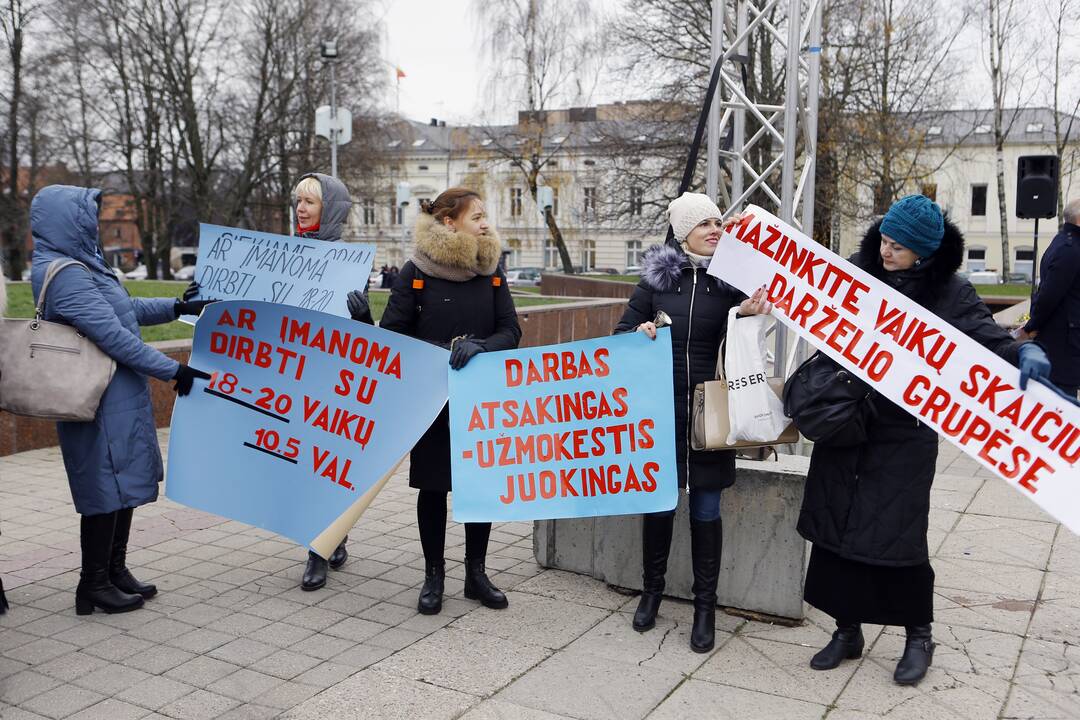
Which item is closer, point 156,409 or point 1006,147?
point 156,409

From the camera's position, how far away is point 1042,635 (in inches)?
178

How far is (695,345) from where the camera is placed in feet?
14.0

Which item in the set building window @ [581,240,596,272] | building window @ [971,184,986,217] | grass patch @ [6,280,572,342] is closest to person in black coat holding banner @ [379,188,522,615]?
grass patch @ [6,280,572,342]

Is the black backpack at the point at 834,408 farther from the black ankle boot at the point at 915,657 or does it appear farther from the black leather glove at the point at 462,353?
the black leather glove at the point at 462,353

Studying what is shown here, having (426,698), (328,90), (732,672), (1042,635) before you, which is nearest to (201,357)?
(426,698)

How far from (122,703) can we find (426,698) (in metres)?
1.09

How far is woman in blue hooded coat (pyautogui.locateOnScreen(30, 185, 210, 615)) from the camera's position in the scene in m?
4.35

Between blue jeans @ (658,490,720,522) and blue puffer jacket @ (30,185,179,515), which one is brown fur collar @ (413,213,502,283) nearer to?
blue puffer jacket @ (30,185,179,515)

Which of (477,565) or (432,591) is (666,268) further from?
(432,591)

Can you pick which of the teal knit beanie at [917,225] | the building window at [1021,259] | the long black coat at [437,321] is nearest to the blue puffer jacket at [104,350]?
the long black coat at [437,321]

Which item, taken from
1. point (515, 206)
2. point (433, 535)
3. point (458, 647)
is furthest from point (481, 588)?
point (515, 206)

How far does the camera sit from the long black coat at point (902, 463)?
12.5 feet

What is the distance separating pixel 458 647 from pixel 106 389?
1.88 m

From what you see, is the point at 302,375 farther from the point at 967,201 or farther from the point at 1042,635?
the point at 967,201
